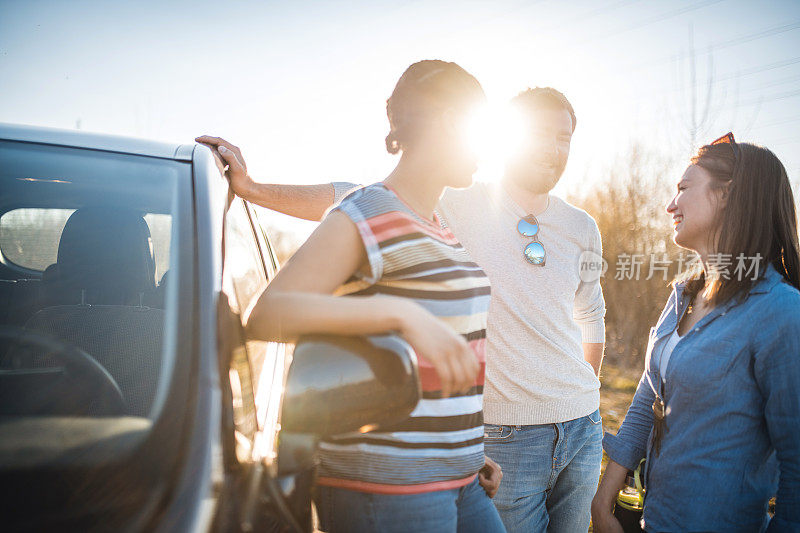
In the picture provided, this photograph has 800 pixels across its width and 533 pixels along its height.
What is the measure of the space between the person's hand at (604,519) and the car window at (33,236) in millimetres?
1668

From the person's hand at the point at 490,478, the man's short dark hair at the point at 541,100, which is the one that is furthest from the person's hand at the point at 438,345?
the man's short dark hair at the point at 541,100

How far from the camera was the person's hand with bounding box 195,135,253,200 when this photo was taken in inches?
73.6

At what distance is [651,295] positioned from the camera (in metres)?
8.82

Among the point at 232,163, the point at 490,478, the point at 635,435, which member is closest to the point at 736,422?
the point at 635,435

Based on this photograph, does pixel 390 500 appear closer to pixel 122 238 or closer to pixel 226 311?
pixel 226 311

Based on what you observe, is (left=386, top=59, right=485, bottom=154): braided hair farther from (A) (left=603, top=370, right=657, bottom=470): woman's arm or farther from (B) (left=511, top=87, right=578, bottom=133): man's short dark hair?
(A) (left=603, top=370, right=657, bottom=470): woman's arm

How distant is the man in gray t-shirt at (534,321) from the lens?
230 centimetres

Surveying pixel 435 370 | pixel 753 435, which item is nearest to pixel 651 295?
pixel 753 435

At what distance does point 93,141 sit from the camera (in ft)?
5.27

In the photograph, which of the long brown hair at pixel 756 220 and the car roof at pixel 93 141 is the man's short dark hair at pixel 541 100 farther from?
the car roof at pixel 93 141

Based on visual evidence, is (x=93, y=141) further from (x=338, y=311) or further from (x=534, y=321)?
(x=534, y=321)

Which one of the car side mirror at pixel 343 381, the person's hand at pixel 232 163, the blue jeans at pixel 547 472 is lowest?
the blue jeans at pixel 547 472

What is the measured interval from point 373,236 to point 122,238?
102 cm

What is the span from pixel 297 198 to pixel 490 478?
1182 millimetres
